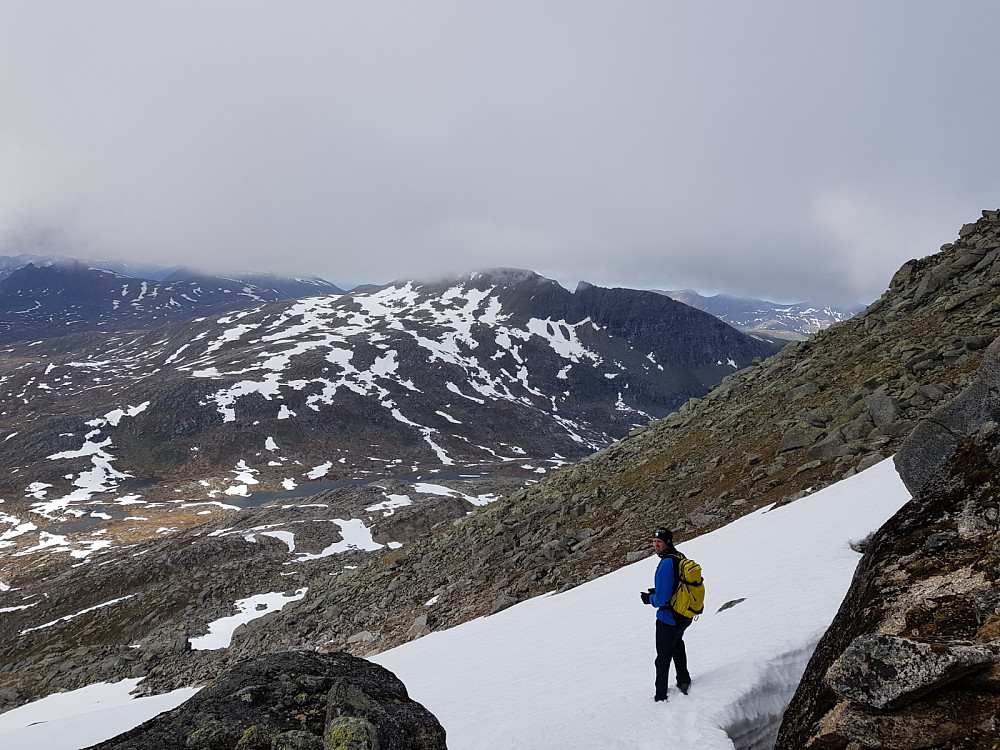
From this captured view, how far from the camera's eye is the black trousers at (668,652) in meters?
8.09

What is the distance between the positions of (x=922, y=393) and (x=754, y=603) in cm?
1688

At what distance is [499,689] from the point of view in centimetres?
1220

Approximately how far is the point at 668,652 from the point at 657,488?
22344 millimetres

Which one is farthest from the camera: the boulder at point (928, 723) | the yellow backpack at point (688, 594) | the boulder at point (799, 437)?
the boulder at point (799, 437)

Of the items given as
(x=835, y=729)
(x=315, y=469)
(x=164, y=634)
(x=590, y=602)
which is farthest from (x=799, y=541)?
(x=315, y=469)

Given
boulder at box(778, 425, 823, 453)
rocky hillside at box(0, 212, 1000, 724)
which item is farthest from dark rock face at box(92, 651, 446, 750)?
boulder at box(778, 425, 823, 453)

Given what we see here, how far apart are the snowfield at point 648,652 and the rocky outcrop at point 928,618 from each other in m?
1.94

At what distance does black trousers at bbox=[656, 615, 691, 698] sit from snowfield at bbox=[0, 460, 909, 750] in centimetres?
26

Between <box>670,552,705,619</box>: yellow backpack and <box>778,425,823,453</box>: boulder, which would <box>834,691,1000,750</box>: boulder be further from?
<box>778,425,823,453</box>: boulder

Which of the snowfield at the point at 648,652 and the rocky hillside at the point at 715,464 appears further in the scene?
the rocky hillside at the point at 715,464

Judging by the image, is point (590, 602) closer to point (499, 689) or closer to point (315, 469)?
point (499, 689)

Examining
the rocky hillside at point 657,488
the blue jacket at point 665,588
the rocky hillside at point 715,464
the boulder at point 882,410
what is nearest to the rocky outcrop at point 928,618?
the blue jacket at point 665,588

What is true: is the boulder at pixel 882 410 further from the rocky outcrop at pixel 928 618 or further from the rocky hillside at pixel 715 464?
the rocky outcrop at pixel 928 618

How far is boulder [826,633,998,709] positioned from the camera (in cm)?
431
